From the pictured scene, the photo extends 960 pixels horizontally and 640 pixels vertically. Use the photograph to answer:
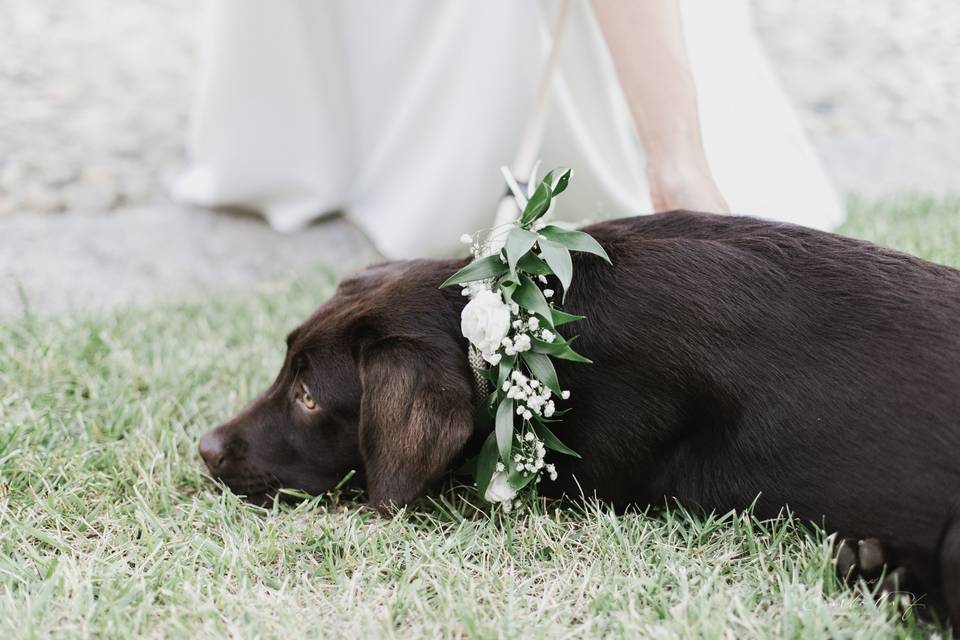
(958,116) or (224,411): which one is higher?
(958,116)

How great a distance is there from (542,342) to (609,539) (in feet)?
1.71

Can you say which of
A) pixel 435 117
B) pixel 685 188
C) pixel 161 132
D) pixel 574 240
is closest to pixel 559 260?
pixel 574 240

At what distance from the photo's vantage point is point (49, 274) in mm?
4941

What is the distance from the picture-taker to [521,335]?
242cm

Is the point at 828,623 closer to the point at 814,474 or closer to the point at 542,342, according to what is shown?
the point at 814,474

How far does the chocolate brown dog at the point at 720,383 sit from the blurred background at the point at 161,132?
2.19 meters

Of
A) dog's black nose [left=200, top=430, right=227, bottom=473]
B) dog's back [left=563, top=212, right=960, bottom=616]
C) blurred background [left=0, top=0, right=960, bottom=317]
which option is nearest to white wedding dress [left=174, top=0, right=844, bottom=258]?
blurred background [left=0, top=0, right=960, bottom=317]

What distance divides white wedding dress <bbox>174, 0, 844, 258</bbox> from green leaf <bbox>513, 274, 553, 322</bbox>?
2641 millimetres

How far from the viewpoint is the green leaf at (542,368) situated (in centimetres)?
241

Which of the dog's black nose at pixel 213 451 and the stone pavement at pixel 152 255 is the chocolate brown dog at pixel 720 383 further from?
the stone pavement at pixel 152 255

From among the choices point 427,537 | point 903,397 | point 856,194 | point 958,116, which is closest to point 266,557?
point 427,537

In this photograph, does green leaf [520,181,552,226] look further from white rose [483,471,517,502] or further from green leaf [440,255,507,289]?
white rose [483,471,517,502]

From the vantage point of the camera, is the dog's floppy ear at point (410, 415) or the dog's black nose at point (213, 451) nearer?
the dog's floppy ear at point (410, 415)

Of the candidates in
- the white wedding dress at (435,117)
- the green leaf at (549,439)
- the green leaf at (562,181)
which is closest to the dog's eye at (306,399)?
the green leaf at (549,439)
